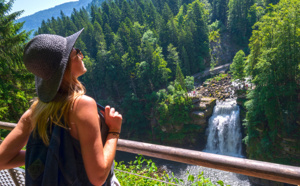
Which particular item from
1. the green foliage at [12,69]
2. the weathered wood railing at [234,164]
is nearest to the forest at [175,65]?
the green foliage at [12,69]

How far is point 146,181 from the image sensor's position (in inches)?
114

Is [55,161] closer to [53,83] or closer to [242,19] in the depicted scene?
[53,83]

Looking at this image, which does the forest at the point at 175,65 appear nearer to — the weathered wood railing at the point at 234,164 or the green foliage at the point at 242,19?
the green foliage at the point at 242,19

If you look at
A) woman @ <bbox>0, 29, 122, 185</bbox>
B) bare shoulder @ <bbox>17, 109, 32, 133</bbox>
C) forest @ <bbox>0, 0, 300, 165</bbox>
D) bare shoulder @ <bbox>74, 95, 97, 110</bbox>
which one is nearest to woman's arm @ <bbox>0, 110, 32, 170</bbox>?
bare shoulder @ <bbox>17, 109, 32, 133</bbox>

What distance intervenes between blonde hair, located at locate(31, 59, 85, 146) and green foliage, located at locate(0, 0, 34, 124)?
9321mm

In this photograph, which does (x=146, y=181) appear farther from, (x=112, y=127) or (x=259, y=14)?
(x=259, y=14)

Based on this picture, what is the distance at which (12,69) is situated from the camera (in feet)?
31.6

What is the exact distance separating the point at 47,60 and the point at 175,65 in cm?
4165

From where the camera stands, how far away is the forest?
1016 centimetres

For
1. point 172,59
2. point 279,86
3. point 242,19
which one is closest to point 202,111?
point 279,86

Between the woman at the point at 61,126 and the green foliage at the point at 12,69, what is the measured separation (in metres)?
9.35

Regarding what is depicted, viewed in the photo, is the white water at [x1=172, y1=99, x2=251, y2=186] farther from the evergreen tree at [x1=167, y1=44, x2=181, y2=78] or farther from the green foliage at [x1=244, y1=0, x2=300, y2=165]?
the evergreen tree at [x1=167, y1=44, x2=181, y2=78]

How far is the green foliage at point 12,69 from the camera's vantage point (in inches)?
362

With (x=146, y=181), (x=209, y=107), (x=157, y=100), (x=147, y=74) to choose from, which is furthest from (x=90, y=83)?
(x=146, y=181)
